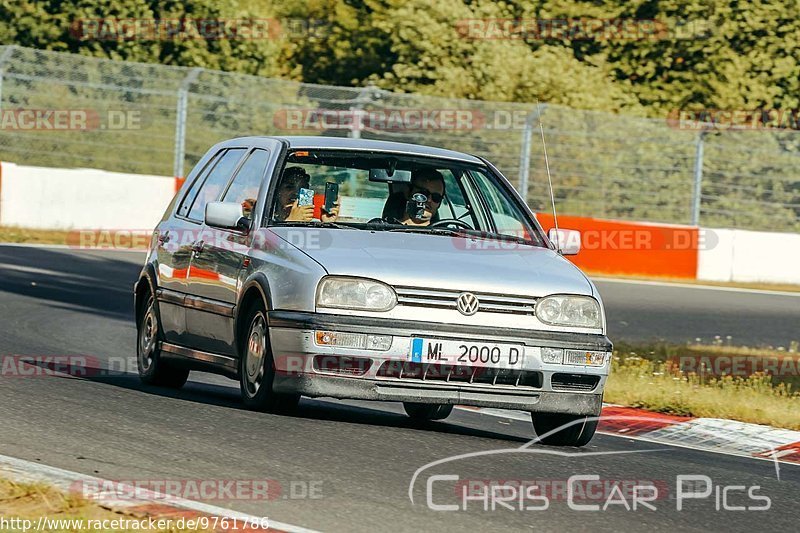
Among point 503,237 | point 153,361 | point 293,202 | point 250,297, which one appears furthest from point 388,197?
point 153,361

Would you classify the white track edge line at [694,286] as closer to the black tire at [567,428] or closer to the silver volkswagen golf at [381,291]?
the silver volkswagen golf at [381,291]

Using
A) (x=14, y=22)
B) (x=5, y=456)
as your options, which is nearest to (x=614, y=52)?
(x=14, y=22)

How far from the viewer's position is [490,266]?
854 cm

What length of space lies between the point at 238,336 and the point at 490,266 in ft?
4.93

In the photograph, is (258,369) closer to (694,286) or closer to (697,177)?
(694,286)

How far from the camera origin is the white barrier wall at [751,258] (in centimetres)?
2609

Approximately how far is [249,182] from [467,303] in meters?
2.02

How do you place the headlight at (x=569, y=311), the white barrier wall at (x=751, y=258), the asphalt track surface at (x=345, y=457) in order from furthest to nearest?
the white barrier wall at (x=751, y=258) < the headlight at (x=569, y=311) < the asphalt track surface at (x=345, y=457)

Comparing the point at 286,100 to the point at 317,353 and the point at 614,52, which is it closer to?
the point at 614,52

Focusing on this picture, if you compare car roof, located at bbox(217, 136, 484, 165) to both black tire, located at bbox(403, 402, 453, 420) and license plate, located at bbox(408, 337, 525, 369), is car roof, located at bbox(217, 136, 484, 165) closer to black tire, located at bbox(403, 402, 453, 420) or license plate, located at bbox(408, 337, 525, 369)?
black tire, located at bbox(403, 402, 453, 420)

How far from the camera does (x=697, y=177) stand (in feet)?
86.3

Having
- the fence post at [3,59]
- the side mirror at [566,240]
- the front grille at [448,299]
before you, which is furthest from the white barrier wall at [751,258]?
the front grille at [448,299]

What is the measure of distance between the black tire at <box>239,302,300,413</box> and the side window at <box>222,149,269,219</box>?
0.79m

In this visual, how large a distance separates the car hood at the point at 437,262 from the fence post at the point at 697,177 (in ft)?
57.7
